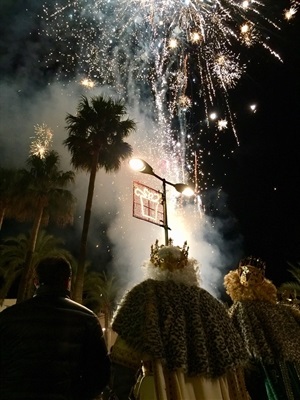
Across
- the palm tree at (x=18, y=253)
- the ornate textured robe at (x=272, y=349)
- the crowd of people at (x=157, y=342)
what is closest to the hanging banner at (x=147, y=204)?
the crowd of people at (x=157, y=342)

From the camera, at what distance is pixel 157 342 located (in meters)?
3.17

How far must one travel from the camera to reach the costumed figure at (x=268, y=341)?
441 cm

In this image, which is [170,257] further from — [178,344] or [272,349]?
[272,349]

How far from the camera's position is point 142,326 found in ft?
10.8

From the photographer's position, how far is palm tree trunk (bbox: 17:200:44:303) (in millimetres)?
17869

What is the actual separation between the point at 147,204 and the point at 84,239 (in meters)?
5.60

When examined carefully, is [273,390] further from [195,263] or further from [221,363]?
[195,263]

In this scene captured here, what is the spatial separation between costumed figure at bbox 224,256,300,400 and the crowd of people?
13mm

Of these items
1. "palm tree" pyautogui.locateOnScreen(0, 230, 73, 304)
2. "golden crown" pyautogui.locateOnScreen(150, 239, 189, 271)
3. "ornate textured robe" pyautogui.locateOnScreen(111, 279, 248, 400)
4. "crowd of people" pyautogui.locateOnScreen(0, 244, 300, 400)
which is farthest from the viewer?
"palm tree" pyautogui.locateOnScreen(0, 230, 73, 304)

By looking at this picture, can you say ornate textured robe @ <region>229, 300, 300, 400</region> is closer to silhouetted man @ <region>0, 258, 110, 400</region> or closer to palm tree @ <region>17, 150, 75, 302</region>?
silhouetted man @ <region>0, 258, 110, 400</region>

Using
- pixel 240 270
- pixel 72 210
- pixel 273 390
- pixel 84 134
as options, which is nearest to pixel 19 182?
pixel 72 210

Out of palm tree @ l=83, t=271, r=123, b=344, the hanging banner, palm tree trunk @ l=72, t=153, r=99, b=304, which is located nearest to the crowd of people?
the hanging banner

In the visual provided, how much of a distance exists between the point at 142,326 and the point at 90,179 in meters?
13.3

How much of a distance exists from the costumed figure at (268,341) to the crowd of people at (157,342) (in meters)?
0.01
